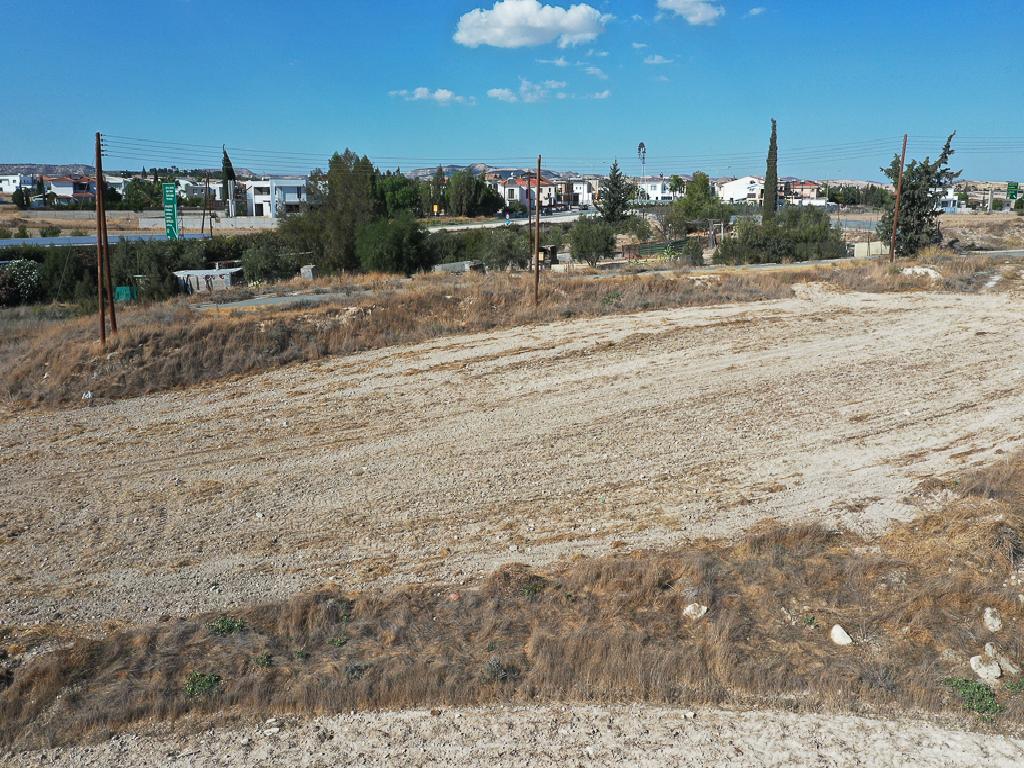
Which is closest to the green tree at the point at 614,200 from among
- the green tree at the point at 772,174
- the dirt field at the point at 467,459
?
the green tree at the point at 772,174

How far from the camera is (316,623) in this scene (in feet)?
31.0

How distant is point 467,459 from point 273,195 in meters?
99.1

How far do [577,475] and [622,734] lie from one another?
6953 millimetres

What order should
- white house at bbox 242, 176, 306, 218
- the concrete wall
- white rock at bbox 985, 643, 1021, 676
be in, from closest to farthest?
white rock at bbox 985, 643, 1021, 676 → the concrete wall → white house at bbox 242, 176, 306, 218

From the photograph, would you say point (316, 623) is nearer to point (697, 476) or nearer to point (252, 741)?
point (252, 741)

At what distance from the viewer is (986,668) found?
833 centimetres

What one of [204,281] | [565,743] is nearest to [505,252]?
[204,281]

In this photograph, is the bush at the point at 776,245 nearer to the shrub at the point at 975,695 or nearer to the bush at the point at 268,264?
the bush at the point at 268,264

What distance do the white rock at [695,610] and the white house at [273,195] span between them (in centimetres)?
9938

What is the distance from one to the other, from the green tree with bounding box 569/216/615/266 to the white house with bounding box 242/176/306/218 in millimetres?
61803

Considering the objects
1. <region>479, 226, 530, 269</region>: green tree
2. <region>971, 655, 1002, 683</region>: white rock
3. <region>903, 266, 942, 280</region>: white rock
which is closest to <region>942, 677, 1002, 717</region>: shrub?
<region>971, 655, 1002, 683</region>: white rock

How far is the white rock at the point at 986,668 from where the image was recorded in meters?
8.23

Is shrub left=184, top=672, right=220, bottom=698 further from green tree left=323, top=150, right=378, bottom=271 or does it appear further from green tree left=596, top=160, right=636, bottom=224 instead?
green tree left=596, top=160, right=636, bottom=224

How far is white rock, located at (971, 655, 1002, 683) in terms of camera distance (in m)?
8.23
